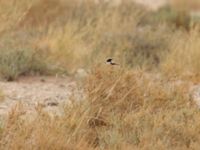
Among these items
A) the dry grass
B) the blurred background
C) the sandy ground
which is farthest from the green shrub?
the dry grass

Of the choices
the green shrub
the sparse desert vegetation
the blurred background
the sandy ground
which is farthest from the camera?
the blurred background

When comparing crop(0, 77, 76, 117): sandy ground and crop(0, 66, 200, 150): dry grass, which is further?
crop(0, 77, 76, 117): sandy ground

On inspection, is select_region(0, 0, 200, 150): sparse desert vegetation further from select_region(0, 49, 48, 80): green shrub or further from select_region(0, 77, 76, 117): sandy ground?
select_region(0, 77, 76, 117): sandy ground

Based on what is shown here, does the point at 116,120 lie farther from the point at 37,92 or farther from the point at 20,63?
the point at 20,63

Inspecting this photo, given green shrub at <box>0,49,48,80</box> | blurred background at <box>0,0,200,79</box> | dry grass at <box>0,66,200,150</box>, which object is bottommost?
dry grass at <box>0,66,200,150</box>

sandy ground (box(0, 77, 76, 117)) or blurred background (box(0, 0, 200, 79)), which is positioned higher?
blurred background (box(0, 0, 200, 79))

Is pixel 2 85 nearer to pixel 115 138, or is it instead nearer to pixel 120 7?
pixel 115 138

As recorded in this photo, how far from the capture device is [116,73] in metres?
7.05

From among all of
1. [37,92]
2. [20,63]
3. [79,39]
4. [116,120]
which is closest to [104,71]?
[116,120]

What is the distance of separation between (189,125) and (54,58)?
3.57 meters

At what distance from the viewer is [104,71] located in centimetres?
698

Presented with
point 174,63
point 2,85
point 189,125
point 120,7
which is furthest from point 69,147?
point 120,7

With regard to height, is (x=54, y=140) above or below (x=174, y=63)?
below

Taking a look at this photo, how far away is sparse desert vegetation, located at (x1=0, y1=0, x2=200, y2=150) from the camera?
6023 millimetres
